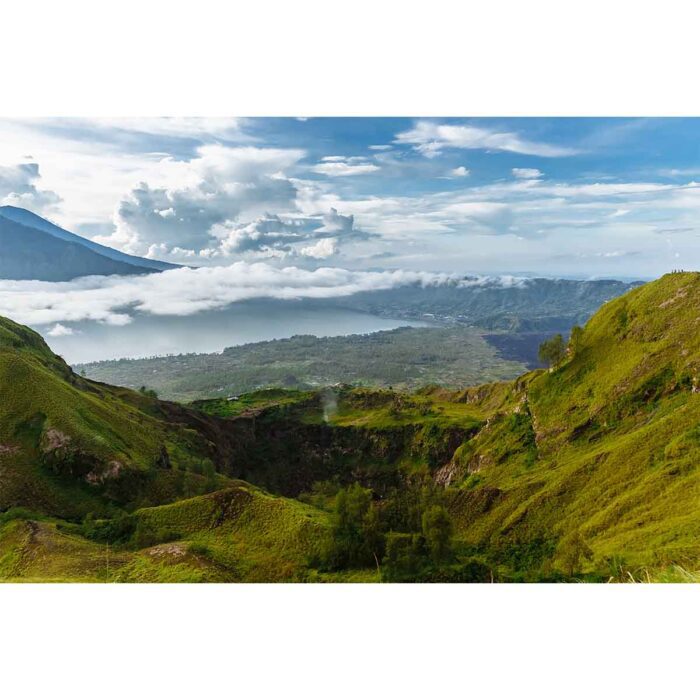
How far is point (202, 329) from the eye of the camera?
11180mm

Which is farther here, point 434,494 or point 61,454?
point 61,454

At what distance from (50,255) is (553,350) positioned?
13912 millimetres

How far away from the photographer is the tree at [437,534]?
630 centimetres

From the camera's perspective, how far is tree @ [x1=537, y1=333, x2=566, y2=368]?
44.6 ft

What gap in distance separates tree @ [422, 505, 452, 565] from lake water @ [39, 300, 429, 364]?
20.0 feet

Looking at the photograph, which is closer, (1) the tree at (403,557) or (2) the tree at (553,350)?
(1) the tree at (403,557)

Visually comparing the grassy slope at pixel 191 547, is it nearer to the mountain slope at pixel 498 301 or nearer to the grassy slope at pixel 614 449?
the grassy slope at pixel 614 449

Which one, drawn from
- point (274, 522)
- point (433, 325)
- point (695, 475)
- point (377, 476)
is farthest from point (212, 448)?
point (695, 475)

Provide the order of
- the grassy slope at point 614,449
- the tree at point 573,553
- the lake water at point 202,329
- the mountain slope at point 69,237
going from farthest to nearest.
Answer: the lake water at point 202,329, the mountain slope at point 69,237, the grassy slope at point 614,449, the tree at point 573,553

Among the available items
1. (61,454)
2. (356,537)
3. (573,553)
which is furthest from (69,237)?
(573,553)

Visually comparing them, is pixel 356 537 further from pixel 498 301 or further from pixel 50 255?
pixel 498 301

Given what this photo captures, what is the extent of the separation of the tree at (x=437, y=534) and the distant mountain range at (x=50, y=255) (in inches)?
298

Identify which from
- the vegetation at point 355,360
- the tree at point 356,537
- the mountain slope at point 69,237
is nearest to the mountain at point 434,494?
the tree at point 356,537

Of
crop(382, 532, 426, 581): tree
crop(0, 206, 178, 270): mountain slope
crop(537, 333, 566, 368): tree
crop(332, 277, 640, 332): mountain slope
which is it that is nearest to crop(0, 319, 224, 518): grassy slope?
crop(0, 206, 178, 270): mountain slope
